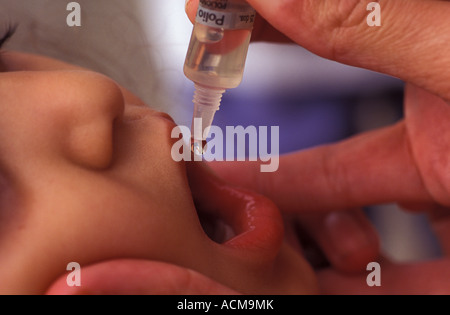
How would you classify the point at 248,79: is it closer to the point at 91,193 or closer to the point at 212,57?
the point at 212,57

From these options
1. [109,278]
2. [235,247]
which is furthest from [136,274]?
[235,247]

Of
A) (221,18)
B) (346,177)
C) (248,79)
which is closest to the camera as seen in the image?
(221,18)

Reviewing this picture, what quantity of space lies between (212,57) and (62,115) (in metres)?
0.18

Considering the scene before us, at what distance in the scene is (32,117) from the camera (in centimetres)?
52

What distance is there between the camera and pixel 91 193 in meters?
0.50

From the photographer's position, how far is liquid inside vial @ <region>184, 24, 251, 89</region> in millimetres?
602

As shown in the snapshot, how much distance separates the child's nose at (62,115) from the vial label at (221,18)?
0.41ft

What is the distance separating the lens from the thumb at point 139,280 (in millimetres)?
468

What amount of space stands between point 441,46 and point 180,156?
285mm

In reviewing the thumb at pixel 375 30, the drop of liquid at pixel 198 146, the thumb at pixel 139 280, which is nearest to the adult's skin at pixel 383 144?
the thumb at pixel 375 30

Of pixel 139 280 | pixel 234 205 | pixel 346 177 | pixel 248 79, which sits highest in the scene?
pixel 248 79

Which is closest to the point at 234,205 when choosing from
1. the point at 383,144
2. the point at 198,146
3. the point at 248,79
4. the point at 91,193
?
the point at 198,146

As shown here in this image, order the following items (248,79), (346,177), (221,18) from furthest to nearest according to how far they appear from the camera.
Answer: (248,79)
(346,177)
(221,18)

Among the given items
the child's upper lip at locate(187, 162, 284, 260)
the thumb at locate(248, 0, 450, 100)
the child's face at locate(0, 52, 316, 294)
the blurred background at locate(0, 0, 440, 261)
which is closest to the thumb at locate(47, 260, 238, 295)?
the child's face at locate(0, 52, 316, 294)
